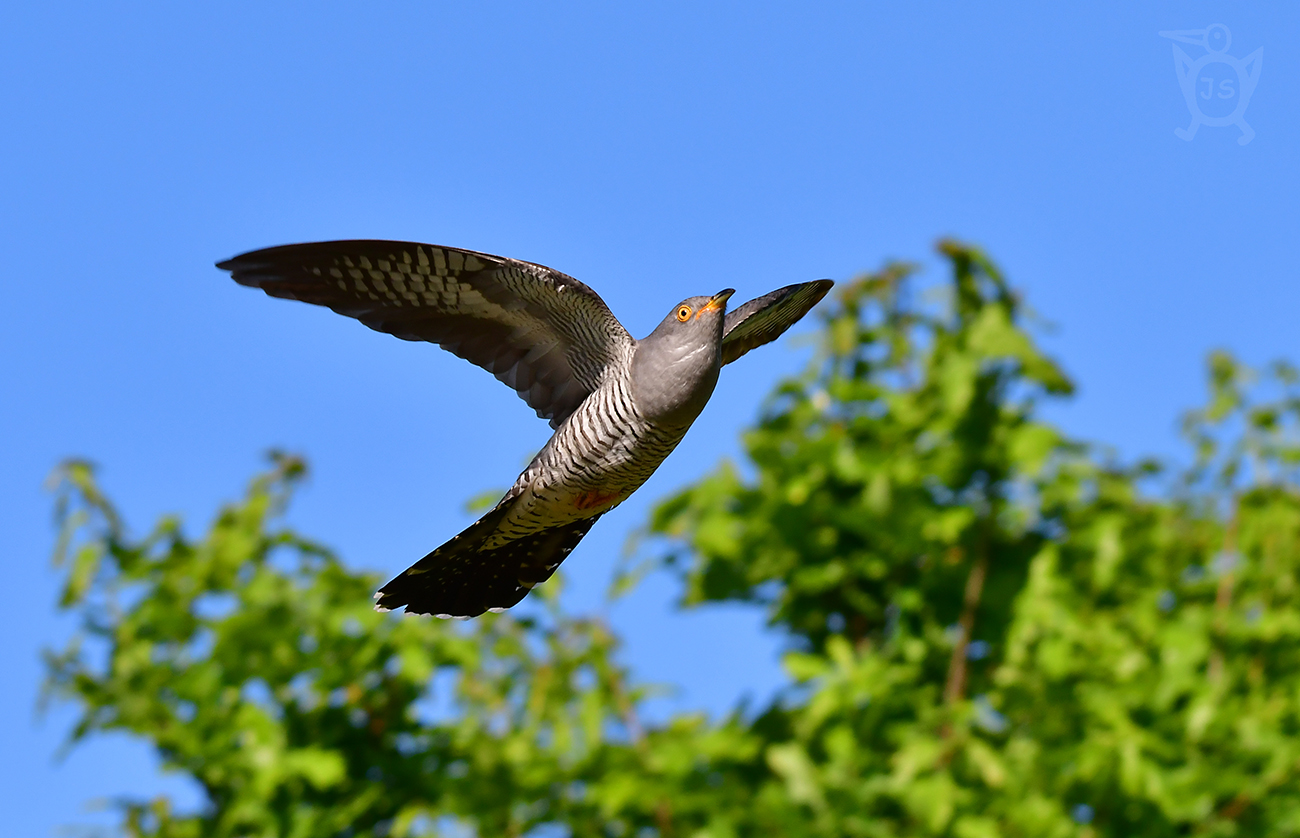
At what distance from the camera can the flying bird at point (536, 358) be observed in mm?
3861

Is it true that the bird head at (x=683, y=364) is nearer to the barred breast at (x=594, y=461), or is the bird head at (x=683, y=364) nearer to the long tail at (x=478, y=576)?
Result: the barred breast at (x=594, y=461)

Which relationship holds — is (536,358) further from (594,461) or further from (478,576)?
(478,576)

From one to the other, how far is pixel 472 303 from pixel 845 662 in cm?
236

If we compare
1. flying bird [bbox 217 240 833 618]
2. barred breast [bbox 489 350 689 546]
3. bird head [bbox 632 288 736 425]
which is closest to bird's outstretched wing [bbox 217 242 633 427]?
flying bird [bbox 217 240 833 618]

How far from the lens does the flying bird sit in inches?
152

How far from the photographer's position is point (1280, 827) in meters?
5.74

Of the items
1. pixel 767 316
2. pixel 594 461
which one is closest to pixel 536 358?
pixel 594 461

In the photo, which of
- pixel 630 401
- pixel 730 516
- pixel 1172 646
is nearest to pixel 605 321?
pixel 630 401

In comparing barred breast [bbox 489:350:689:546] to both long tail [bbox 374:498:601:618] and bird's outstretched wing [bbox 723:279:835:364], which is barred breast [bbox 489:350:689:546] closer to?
long tail [bbox 374:498:601:618]

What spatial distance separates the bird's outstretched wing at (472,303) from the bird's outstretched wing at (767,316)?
41 cm

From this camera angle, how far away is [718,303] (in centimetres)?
386

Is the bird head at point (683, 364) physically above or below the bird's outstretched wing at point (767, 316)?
below

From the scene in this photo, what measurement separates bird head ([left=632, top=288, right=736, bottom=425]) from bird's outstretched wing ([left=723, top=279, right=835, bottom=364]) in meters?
0.41

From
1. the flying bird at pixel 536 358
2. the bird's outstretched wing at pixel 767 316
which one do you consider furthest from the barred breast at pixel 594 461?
the bird's outstretched wing at pixel 767 316
